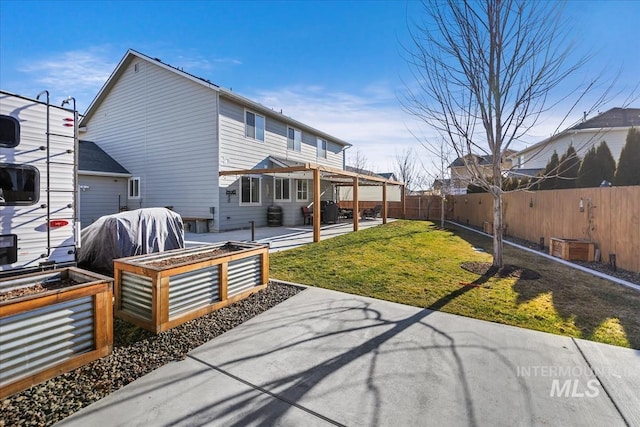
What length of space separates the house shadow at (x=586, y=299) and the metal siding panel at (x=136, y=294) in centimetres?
472

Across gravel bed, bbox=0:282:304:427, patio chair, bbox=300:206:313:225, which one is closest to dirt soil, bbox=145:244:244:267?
gravel bed, bbox=0:282:304:427

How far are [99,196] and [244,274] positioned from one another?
12679 millimetres

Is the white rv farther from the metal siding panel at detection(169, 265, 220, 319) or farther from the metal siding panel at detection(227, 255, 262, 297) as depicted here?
the metal siding panel at detection(227, 255, 262, 297)

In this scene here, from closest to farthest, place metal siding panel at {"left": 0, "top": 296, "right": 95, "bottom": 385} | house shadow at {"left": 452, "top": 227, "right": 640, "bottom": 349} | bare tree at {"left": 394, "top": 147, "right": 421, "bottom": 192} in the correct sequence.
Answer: metal siding panel at {"left": 0, "top": 296, "right": 95, "bottom": 385} < house shadow at {"left": 452, "top": 227, "right": 640, "bottom": 349} < bare tree at {"left": 394, "top": 147, "right": 421, "bottom": 192}

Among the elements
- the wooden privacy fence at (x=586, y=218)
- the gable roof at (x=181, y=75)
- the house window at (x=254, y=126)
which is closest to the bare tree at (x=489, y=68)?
the wooden privacy fence at (x=586, y=218)

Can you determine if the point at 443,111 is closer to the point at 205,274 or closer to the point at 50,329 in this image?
the point at 205,274

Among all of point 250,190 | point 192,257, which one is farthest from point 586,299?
point 250,190

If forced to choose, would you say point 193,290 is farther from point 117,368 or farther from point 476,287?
point 476,287

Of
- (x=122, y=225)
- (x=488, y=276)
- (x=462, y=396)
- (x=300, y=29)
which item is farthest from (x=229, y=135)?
(x=462, y=396)

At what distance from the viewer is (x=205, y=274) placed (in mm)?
3920

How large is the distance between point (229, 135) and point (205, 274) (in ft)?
31.9

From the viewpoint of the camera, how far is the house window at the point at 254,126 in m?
13.5

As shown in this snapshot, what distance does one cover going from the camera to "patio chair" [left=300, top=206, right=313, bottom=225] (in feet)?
52.0

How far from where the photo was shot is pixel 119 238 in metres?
5.61
